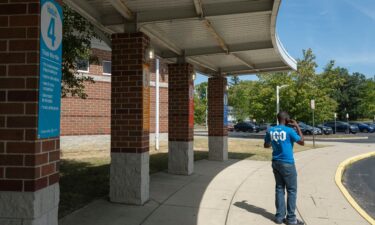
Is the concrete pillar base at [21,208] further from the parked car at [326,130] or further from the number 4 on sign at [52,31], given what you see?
the parked car at [326,130]

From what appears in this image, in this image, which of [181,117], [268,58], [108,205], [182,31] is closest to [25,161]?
[108,205]

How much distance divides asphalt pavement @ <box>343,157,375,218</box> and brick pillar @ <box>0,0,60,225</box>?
656 cm

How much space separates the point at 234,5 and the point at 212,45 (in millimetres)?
3500

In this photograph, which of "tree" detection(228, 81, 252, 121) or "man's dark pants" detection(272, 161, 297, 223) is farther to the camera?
"tree" detection(228, 81, 252, 121)

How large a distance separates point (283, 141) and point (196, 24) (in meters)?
3.41

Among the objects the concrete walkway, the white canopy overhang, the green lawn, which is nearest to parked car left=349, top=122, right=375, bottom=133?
the green lawn

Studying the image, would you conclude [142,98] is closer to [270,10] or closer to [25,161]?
[270,10]

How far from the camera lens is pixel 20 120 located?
345 cm

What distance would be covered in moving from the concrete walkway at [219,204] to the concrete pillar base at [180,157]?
300 mm

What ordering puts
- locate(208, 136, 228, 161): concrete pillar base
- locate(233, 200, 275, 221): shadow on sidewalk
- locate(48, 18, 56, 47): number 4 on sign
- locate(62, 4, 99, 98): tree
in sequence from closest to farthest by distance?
locate(48, 18, 56, 47): number 4 on sign < locate(233, 200, 275, 221): shadow on sidewalk < locate(62, 4, 99, 98): tree < locate(208, 136, 228, 161): concrete pillar base

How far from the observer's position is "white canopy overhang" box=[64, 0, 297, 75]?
721cm

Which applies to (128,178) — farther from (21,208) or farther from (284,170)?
(21,208)

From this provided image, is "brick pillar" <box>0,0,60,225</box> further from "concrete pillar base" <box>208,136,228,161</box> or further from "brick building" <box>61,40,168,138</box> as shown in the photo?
"brick building" <box>61,40,168,138</box>

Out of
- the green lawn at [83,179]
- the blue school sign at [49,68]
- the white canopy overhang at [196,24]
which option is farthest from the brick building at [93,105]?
the blue school sign at [49,68]
